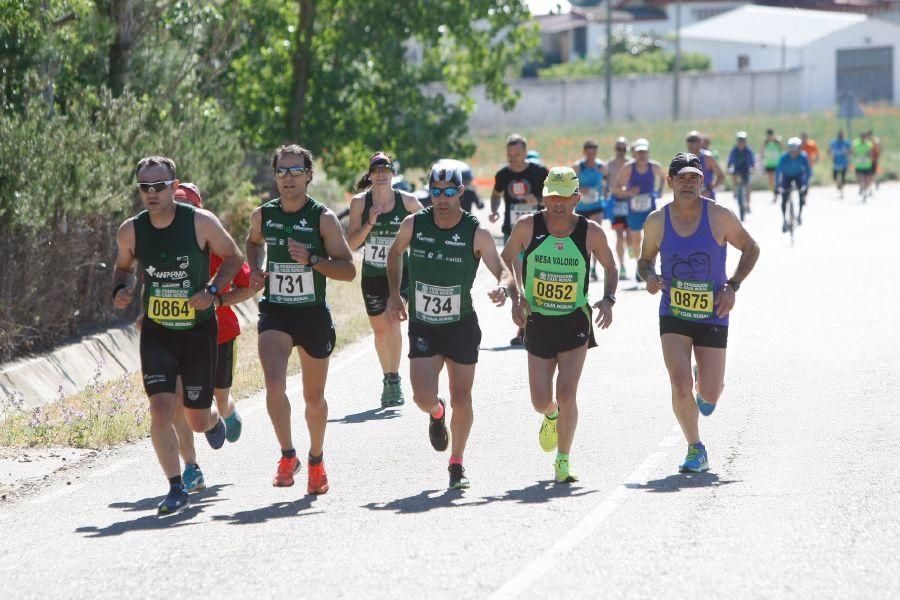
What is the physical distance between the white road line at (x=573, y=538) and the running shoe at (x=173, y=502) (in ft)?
7.14

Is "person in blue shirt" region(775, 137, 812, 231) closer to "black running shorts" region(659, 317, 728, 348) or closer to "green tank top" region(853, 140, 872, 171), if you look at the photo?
"green tank top" region(853, 140, 872, 171)

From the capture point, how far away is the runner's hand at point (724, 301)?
30.4 feet

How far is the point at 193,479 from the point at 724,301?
3.24 m

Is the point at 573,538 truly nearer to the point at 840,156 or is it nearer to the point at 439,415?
the point at 439,415

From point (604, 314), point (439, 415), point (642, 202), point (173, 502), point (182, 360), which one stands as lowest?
point (173, 502)

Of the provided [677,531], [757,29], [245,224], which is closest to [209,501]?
[677,531]

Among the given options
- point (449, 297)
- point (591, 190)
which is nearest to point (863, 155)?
point (591, 190)

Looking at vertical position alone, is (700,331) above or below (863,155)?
above

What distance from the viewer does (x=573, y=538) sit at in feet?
25.0

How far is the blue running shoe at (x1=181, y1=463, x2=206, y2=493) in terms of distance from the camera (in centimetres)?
917

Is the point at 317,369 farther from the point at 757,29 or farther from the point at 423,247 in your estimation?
the point at 757,29

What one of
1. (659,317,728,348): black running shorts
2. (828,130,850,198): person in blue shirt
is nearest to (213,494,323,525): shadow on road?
(659,317,728,348): black running shorts

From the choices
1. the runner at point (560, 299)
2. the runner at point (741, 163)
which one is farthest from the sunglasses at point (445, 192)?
the runner at point (741, 163)

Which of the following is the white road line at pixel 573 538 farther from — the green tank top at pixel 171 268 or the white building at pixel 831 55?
the white building at pixel 831 55
